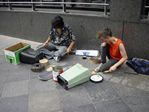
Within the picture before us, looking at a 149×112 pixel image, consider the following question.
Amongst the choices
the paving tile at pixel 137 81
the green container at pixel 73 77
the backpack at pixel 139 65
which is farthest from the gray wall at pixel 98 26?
the green container at pixel 73 77

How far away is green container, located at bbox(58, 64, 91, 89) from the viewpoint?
3287 millimetres

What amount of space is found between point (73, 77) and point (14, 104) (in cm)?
98

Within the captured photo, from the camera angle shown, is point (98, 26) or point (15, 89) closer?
point (15, 89)

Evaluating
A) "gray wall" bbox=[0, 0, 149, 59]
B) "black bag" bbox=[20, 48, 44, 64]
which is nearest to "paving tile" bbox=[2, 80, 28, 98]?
"black bag" bbox=[20, 48, 44, 64]

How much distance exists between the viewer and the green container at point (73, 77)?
10.8ft

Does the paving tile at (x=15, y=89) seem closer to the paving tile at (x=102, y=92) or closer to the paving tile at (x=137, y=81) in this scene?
the paving tile at (x=102, y=92)

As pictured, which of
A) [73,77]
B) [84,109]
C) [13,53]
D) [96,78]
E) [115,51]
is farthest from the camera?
[13,53]

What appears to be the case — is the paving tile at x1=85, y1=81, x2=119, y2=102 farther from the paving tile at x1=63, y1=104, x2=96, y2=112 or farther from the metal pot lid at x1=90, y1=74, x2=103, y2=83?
the paving tile at x1=63, y1=104, x2=96, y2=112

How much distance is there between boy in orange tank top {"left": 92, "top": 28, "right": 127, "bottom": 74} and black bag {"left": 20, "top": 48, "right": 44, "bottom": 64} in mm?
1297

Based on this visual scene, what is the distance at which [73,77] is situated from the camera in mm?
3299

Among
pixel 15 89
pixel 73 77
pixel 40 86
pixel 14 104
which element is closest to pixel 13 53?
pixel 15 89

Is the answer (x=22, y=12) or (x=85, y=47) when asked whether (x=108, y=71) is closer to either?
(x=85, y=47)

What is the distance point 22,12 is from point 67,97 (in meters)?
3.94

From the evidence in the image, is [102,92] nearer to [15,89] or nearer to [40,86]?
[40,86]
